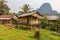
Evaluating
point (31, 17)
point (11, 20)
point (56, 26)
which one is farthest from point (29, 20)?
point (11, 20)

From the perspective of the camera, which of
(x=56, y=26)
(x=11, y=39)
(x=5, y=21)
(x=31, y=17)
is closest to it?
(x=11, y=39)

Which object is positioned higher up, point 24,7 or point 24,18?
point 24,7

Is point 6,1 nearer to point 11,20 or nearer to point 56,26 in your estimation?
point 11,20

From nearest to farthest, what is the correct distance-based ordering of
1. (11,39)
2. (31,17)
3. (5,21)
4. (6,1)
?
(11,39)
(31,17)
(5,21)
(6,1)

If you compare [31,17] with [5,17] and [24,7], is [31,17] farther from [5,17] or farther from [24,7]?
[24,7]

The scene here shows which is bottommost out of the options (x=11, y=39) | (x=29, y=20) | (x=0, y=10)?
(x=11, y=39)

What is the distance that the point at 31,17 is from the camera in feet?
118

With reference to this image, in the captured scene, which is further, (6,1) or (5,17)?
(6,1)

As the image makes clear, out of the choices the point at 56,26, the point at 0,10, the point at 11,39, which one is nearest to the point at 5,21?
the point at 0,10

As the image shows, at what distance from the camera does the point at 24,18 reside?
37938mm

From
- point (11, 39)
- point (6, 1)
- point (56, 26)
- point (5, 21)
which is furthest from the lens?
point (6, 1)

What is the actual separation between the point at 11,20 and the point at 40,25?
1364 cm

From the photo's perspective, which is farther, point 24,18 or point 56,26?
point 24,18

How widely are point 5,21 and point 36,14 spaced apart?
46.5 ft
